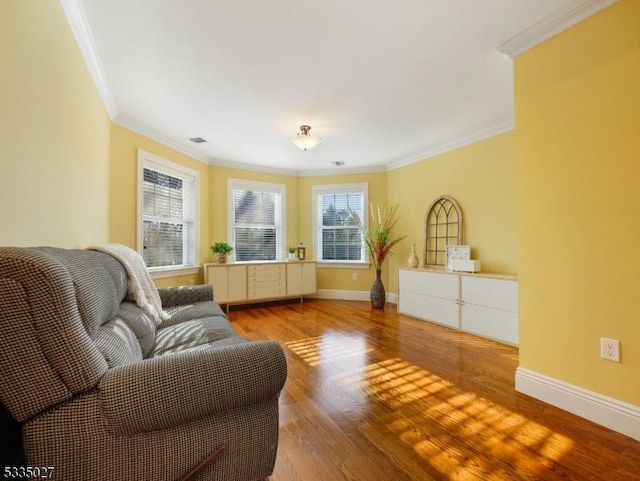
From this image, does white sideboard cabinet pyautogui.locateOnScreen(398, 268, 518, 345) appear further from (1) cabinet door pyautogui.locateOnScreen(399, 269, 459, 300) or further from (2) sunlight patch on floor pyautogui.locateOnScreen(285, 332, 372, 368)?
(2) sunlight patch on floor pyautogui.locateOnScreen(285, 332, 372, 368)

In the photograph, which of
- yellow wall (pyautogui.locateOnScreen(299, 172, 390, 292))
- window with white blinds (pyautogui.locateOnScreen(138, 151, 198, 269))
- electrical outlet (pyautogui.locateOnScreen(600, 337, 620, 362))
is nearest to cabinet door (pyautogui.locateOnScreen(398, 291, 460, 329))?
yellow wall (pyautogui.locateOnScreen(299, 172, 390, 292))

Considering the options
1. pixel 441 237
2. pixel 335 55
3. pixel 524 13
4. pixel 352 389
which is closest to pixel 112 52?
pixel 335 55

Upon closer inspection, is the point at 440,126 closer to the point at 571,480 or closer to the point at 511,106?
the point at 511,106

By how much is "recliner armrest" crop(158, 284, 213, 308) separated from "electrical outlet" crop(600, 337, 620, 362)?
2.82 meters

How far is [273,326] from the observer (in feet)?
12.1

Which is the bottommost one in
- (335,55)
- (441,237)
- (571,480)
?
(571,480)

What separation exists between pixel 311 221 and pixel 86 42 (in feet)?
12.6

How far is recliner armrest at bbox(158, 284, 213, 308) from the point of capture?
252 centimetres

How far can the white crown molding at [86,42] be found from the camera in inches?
65.9

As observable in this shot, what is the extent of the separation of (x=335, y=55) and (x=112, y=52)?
157 cm

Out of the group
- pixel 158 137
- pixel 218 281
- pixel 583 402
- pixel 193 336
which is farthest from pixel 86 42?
pixel 583 402

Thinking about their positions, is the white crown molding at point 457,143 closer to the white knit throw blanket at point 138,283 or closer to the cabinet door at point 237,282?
the cabinet door at point 237,282

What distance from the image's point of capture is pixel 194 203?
4301 millimetres

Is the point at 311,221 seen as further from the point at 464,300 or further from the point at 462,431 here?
the point at 462,431
